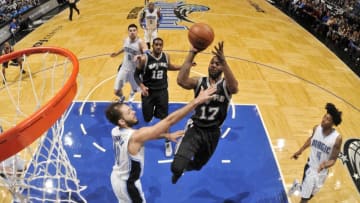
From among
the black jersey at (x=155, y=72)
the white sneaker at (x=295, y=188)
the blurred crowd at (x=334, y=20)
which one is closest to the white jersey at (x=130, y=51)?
the black jersey at (x=155, y=72)

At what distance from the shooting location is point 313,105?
7211mm

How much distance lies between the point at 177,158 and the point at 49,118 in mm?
1576

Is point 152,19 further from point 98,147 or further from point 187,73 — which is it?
point 187,73

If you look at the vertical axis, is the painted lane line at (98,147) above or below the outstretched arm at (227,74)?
below

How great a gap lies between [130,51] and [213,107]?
9.19 feet

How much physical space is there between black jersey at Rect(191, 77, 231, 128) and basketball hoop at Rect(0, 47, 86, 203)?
1486 millimetres

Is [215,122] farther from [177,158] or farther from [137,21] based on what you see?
[137,21]

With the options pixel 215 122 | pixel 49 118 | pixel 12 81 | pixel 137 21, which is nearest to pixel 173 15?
pixel 137 21

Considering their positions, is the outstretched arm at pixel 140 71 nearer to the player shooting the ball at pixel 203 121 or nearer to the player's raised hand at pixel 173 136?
the player shooting the ball at pixel 203 121

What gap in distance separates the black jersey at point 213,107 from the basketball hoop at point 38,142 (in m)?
1.49

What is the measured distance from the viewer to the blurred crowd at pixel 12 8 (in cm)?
1188

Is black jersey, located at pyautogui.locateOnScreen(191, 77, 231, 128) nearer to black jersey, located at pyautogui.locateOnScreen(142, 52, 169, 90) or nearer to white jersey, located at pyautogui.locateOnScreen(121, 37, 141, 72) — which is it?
black jersey, located at pyautogui.locateOnScreen(142, 52, 169, 90)

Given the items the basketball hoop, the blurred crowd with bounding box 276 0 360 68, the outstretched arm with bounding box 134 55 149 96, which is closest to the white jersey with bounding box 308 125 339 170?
the outstretched arm with bounding box 134 55 149 96

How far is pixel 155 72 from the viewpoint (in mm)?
5273
